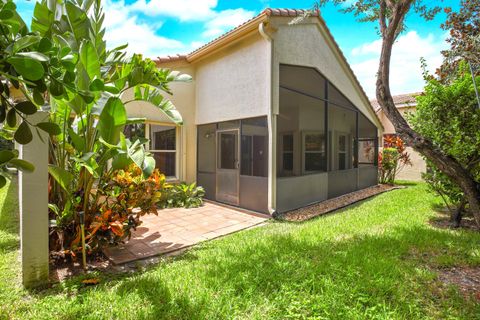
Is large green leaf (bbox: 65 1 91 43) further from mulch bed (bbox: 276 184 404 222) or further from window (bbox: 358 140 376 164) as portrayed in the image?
window (bbox: 358 140 376 164)

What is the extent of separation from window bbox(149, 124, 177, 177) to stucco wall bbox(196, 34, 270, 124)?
125 cm

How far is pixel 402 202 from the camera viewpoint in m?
8.41

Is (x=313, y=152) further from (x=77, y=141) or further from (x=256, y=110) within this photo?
(x=77, y=141)

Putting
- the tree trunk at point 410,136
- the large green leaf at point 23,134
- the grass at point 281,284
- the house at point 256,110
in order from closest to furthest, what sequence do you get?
1. the large green leaf at point 23,134
2. the grass at point 281,284
3. the tree trunk at point 410,136
4. the house at point 256,110

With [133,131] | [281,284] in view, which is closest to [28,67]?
[281,284]

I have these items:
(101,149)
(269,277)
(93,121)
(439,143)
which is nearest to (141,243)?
(101,149)

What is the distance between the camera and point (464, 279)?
11.3 ft

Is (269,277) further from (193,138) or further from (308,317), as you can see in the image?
(193,138)

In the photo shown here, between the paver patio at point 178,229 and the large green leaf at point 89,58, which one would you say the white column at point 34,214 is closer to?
the large green leaf at point 89,58

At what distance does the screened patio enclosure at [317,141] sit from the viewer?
820 centimetres

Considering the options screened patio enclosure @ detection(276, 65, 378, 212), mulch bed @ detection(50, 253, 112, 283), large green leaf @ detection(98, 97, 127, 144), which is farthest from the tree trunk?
mulch bed @ detection(50, 253, 112, 283)

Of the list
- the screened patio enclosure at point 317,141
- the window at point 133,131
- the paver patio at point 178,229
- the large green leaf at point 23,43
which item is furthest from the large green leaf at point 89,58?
the screened patio enclosure at point 317,141

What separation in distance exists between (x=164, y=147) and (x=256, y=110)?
3919 mm

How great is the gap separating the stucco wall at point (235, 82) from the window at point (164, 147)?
1246mm
